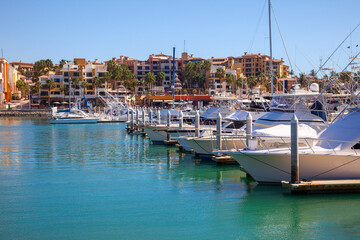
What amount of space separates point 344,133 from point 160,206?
9.75 metres

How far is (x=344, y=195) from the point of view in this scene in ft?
65.6

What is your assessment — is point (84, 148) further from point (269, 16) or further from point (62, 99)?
point (62, 99)

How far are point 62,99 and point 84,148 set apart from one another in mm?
97016

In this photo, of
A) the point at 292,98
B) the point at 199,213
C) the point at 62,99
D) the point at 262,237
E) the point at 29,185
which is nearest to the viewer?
the point at 262,237

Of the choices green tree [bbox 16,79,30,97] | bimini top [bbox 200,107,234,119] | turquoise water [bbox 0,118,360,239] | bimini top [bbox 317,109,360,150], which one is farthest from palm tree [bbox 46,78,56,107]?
bimini top [bbox 317,109,360,150]

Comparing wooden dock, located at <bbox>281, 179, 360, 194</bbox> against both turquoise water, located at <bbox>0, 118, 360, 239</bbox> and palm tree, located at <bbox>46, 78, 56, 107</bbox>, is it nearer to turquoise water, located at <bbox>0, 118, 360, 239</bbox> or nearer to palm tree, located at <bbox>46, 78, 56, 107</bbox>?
turquoise water, located at <bbox>0, 118, 360, 239</bbox>

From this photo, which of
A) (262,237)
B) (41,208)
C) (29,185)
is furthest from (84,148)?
(262,237)

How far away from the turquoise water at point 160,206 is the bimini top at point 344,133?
258 cm

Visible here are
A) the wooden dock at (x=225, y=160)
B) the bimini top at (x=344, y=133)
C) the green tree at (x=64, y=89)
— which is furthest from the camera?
the green tree at (x=64, y=89)

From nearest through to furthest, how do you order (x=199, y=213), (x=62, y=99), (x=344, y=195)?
(x=199, y=213)
(x=344, y=195)
(x=62, y=99)

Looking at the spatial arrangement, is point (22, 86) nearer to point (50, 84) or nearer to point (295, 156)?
point (50, 84)

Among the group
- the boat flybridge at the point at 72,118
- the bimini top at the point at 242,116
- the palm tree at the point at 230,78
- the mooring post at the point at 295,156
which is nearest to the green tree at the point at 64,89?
the boat flybridge at the point at 72,118

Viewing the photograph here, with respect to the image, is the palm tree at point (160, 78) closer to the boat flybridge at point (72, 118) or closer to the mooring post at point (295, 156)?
the boat flybridge at point (72, 118)

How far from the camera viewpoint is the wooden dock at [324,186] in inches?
772
